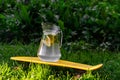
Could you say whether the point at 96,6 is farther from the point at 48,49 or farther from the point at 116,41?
the point at 48,49

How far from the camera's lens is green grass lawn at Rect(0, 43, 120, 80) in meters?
5.67

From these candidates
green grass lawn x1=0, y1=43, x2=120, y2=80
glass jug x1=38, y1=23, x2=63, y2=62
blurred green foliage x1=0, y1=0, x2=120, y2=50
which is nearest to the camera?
green grass lawn x1=0, y1=43, x2=120, y2=80

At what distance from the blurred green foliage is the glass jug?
1613 millimetres

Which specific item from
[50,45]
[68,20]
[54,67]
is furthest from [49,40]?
[68,20]

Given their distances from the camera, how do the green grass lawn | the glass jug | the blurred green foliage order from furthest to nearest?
1. the blurred green foliage
2. the glass jug
3. the green grass lawn

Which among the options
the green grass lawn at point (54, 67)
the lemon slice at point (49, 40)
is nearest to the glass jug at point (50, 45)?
the lemon slice at point (49, 40)

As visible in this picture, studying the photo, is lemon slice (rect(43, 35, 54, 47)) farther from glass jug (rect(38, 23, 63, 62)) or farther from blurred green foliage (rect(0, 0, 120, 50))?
blurred green foliage (rect(0, 0, 120, 50))

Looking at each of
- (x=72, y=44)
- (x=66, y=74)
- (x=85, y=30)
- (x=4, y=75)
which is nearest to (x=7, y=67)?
(x=4, y=75)

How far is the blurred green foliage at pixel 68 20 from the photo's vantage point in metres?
7.83

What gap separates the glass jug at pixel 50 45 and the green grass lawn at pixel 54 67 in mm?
126

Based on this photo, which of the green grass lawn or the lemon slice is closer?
the green grass lawn

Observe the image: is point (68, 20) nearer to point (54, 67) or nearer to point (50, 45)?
point (54, 67)

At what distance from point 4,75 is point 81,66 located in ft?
3.15

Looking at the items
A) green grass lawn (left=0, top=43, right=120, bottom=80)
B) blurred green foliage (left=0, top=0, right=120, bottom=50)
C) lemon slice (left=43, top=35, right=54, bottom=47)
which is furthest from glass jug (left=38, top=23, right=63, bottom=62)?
blurred green foliage (left=0, top=0, right=120, bottom=50)
